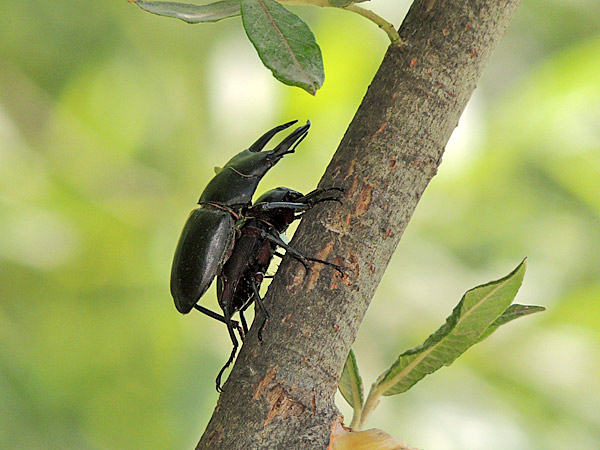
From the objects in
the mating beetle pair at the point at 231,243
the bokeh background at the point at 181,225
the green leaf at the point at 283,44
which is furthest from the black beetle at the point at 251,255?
the bokeh background at the point at 181,225

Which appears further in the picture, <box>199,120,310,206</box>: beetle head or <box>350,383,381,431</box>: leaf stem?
<box>199,120,310,206</box>: beetle head

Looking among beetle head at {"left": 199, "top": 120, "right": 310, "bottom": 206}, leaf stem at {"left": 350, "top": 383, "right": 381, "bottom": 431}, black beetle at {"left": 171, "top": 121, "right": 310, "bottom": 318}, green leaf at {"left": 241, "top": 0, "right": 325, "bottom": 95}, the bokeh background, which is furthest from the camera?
the bokeh background

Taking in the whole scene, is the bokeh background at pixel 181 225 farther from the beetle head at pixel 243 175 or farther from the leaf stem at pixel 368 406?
the leaf stem at pixel 368 406

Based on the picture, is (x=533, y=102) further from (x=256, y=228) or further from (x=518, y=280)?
(x=518, y=280)

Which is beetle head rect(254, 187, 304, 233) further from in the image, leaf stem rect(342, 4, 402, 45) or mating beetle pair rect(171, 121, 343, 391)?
leaf stem rect(342, 4, 402, 45)

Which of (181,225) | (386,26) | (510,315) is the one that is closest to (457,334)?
(510,315)

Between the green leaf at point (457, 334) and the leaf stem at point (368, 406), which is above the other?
the green leaf at point (457, 334)

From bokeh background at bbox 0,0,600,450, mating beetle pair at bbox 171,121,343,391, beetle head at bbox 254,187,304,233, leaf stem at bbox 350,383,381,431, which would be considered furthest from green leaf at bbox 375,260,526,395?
bokeh background at bbox 0,0,600,450
